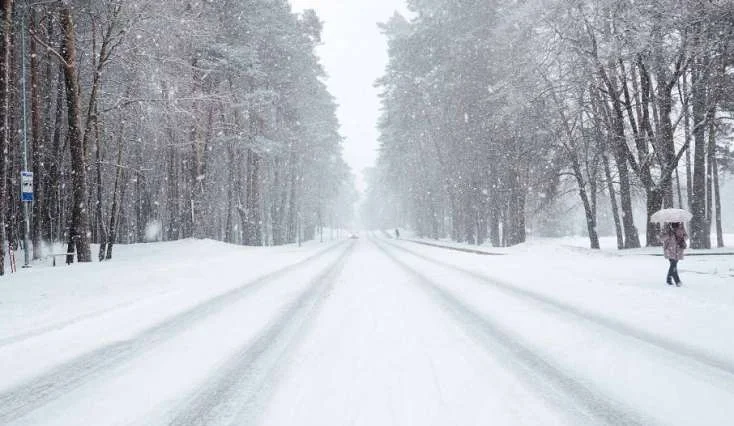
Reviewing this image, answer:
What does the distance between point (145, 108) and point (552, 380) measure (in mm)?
15704

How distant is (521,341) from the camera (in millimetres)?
4727

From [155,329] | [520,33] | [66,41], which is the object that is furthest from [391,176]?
[155,329]

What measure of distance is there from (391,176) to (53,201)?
4073 cm

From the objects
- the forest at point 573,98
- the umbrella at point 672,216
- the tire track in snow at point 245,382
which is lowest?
the tire track in snow at point 245,382

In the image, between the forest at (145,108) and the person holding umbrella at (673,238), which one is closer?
the person holding umbrella at (673,238)

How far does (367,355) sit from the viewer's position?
4168 millimetres

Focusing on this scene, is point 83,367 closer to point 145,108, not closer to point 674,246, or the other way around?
point 674,246

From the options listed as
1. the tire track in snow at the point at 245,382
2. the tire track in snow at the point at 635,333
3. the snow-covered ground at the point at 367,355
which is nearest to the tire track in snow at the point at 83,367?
the snow-covered ground at the point at 367,355

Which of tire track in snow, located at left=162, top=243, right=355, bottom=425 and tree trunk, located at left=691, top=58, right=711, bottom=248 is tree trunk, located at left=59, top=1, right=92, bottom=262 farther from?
tree trunk, located at left=691, top=58, right=711, bottom=248

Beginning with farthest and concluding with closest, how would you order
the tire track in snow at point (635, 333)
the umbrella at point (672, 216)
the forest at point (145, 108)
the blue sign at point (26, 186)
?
the forest at point (145, 108) < the blue sign at point (26, 186) < the umbrella at point (672, 216) < the tire track in snow at point (635, 333)

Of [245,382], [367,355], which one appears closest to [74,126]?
[245,382]

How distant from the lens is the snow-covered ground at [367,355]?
2.96 m

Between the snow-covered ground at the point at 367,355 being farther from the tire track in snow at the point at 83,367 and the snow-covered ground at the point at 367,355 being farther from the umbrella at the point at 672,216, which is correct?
the umbrella at the point at 672,216

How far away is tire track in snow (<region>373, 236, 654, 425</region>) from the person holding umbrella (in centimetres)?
547
